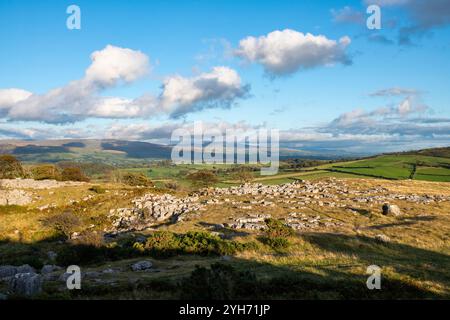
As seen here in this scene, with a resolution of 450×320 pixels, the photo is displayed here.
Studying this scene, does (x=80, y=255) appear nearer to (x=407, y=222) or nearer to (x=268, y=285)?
(x=268, y=285)

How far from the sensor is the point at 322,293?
14.2 metres

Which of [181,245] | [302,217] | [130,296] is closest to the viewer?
[130,296]

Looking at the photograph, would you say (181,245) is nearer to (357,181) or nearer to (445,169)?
(357,181)

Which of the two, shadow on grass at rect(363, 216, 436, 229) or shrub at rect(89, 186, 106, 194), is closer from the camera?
shadow on grass at rect(363, 216, 436, 229)

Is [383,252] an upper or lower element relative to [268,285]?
lower

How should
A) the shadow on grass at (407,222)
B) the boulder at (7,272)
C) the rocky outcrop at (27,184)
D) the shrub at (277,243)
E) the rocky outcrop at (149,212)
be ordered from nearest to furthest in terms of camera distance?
the boulder at (7,272)
the shrub at (277,243)
the shadow on grass at (407,222)
the rocky outcrop at (149,212)
the rocky outcrop at (27,184)

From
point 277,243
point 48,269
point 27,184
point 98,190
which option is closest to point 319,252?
point 277,243

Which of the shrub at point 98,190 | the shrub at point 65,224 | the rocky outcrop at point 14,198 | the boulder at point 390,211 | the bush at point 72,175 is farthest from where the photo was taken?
the bush at point 72,175

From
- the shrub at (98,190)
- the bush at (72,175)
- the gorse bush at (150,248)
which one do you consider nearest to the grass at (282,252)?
the gorse bush at (150,248)

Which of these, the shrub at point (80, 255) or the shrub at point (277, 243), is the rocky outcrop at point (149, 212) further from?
the shrub at point (277, 243)

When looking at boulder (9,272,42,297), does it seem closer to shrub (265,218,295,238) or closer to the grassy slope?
the grassy slope

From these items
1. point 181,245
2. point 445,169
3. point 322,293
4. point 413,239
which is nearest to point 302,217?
point 413,239

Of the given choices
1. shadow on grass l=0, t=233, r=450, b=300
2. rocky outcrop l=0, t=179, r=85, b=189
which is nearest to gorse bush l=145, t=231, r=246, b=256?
shadow on grass l=0, t=233, r=450, b=300

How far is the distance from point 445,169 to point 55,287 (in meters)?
136
